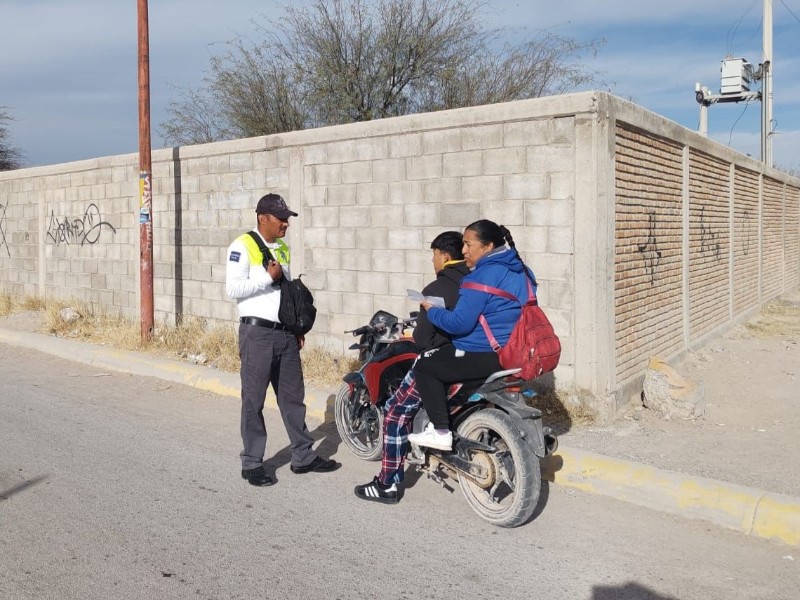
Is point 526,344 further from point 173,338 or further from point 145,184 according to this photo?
point 145,184

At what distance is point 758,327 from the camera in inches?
523

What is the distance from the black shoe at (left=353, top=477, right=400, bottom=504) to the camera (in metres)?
5.20

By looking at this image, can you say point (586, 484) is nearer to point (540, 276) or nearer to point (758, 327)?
point (540, 276)

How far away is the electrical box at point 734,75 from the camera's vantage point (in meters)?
24.6

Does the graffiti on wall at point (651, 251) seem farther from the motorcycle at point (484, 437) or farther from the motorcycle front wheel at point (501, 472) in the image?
the motorcycle front wheel at point (501, 472)

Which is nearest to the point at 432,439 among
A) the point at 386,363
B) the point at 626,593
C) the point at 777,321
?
the point at 386,363

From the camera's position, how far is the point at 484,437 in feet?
16.3

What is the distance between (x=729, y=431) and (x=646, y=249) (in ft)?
7.21

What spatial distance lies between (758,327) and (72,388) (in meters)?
10.5

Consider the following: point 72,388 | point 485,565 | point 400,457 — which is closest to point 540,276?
point 400,457

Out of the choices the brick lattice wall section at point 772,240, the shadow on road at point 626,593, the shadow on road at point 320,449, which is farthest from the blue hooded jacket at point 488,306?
the brick lattice wall section at point 772,240

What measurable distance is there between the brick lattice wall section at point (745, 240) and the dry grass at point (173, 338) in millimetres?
7274

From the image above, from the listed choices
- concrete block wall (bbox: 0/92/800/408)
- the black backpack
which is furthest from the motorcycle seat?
concrete block wall (bbox: 0/92/800/408)

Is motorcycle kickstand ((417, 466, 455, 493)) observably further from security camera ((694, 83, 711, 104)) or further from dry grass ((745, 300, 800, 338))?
security camera ((694, 83, 711, 104))
